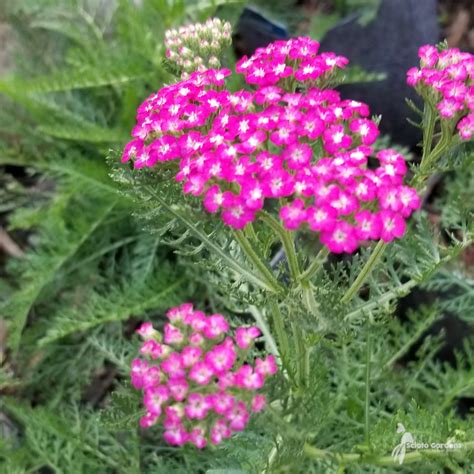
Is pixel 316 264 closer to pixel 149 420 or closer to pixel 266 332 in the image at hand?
pixel 149 420

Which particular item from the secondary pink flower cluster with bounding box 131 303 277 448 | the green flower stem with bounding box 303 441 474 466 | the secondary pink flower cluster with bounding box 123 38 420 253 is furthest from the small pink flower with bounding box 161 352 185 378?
the green flower stem with bounding box 303 441 474 466

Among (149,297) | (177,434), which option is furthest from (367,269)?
(149,297)

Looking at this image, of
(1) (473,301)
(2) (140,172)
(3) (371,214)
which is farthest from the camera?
(1) (473,301)

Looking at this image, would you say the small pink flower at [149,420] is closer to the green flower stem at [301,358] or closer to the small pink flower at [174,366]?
the small pink flower at [174,366]

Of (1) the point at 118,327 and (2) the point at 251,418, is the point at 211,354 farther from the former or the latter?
(1) the point at 118,327

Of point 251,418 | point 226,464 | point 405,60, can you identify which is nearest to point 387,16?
point 405,60

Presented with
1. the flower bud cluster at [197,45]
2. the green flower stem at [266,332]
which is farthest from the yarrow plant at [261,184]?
the green flower stem at [266,332]
